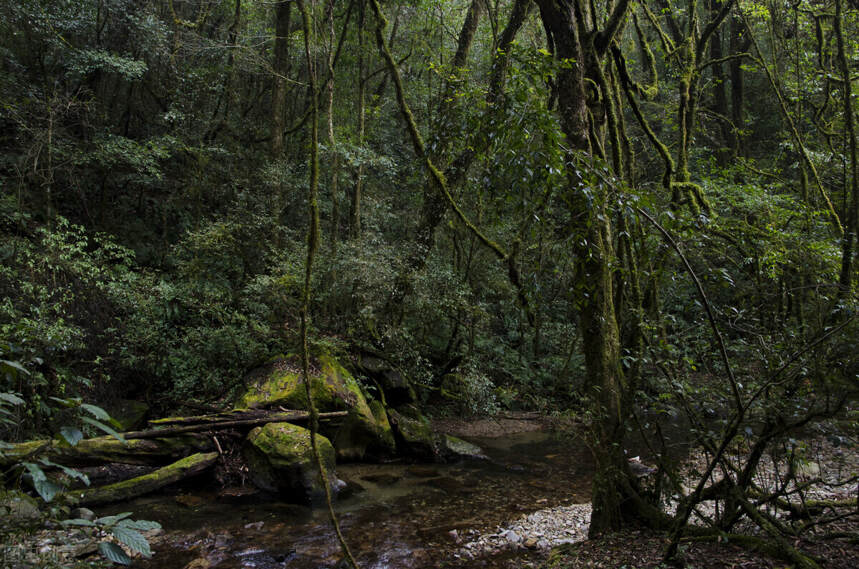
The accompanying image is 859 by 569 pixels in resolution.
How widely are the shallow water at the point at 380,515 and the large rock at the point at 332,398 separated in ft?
1.53

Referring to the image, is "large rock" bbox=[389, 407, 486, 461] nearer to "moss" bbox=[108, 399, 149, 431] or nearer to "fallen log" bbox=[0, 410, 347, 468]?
"fallen log" bbox=[0, 410, 347, 468]

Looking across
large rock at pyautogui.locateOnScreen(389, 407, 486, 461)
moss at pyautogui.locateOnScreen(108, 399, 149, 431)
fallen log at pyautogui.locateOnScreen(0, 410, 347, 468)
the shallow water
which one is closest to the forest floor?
the shallow water

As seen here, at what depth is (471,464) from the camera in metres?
9.64

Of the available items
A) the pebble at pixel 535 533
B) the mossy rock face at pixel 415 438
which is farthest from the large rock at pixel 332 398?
the pebble at pixel 535 533

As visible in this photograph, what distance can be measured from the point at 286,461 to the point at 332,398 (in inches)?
71.0

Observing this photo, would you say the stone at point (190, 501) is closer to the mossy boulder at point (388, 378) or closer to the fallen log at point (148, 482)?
the fallen log at point (148, 482)

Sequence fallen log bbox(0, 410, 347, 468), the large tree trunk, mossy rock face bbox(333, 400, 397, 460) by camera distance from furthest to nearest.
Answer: mossy rock face bbox(333, 400, 397, 460) → fallen log bbox(0, 410, 347, 468) → the large tree trunk

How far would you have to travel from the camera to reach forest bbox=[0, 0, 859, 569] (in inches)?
139

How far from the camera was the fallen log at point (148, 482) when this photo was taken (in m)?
6.62

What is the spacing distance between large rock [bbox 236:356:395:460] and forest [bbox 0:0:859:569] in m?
0.06

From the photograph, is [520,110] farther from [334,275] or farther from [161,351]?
[161,351]

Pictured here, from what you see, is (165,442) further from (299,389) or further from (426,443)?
(426,443)

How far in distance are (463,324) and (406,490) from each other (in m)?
4.94

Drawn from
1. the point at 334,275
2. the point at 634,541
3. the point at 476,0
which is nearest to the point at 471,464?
the point at 334,275
